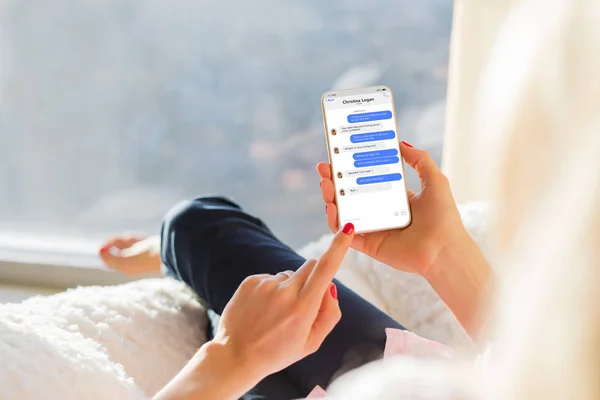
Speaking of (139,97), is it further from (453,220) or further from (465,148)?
(453,220)

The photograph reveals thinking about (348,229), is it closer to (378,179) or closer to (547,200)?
(378,179)

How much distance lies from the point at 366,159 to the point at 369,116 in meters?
0.05

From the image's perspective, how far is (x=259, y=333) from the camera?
533 millimetres

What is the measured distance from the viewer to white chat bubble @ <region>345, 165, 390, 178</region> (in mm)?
652

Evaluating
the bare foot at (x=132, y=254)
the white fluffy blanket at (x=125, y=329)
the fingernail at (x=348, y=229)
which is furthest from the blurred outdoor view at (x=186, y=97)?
the fingernail at (x=348, y=229)

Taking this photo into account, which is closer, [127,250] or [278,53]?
[127,250]

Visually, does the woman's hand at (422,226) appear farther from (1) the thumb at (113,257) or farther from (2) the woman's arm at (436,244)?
(1) the thumb at (113,257)

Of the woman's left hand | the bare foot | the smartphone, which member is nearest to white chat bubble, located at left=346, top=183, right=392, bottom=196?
the smartphone

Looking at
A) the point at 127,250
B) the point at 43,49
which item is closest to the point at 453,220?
the point at 127,250

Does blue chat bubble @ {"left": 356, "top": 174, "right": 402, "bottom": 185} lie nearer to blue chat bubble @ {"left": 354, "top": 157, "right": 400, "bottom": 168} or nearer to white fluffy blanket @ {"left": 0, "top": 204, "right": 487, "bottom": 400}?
blue chat bubble @ {"left": 354, "top": 157, "right": 400, "bottom": 168}

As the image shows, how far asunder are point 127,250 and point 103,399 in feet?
1.84

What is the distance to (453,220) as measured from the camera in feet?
2.12

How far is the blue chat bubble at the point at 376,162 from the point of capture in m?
0.66

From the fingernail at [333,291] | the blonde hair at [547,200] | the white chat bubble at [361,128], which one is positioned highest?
the blonde hair at [547,200]
